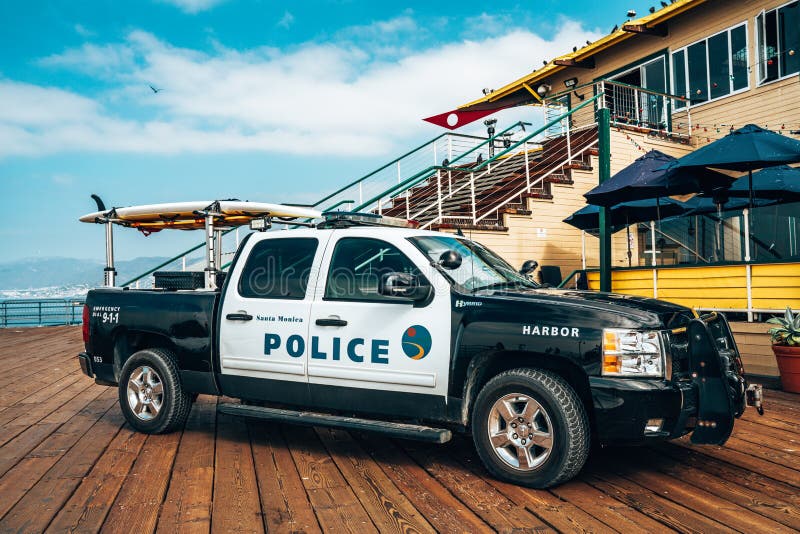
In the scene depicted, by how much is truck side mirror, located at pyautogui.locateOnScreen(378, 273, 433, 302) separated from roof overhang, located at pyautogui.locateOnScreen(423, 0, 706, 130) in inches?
513

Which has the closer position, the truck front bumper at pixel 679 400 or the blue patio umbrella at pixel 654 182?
the truck front bumper at pixel 679 400

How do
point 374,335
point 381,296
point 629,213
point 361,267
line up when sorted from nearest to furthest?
Answer: 1. point 374,335
2. point 381,296
3. point 361,267
4. point 629,213

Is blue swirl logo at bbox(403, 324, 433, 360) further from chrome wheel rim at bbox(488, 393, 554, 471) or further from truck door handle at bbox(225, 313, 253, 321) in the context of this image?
truck door handle at bbox(225, 313, 253, 321)

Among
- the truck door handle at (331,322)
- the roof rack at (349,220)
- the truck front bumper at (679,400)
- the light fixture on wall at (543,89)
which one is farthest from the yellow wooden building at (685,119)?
the truck door handle at (331,322)

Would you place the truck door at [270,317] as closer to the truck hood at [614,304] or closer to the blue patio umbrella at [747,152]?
the truck hood at [614,304]

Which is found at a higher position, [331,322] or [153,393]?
[331,322]

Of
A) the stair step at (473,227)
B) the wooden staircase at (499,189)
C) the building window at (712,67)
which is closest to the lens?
the stair step at (473,227)

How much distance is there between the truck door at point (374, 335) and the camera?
4785 mm

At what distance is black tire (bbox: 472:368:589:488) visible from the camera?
4.24 metres

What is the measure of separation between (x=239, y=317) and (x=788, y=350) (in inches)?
246

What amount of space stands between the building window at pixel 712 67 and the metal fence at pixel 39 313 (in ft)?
64.8

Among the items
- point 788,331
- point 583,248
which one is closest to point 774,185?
point 788,331

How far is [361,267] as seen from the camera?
527 cm

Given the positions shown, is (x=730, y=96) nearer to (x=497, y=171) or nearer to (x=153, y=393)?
(x=497, y=171)
